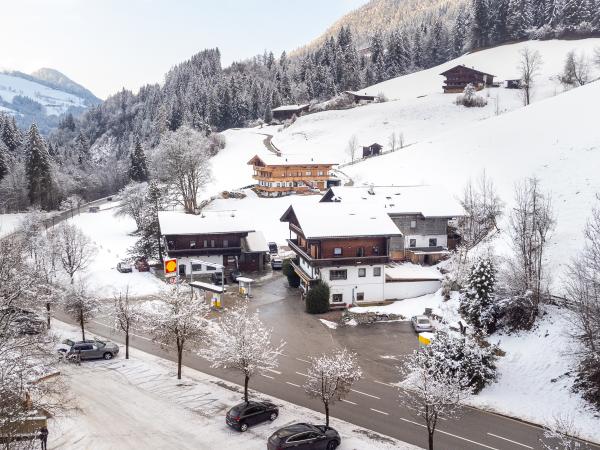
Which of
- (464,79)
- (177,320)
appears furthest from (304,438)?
(464,79)

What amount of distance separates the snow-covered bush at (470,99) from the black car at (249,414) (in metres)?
123

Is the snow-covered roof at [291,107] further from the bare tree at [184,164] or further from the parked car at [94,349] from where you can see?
the parked car at [94,349]

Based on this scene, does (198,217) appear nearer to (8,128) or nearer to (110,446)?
(110,446)

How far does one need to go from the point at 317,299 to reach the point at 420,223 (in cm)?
1855

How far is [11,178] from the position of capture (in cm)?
10756

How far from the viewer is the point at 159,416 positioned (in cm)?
2767

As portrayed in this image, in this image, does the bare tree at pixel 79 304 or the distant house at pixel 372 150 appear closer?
the bare tree at pixel 79 304

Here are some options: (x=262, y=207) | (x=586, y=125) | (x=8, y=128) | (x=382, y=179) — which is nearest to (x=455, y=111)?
(x=382, y=179)

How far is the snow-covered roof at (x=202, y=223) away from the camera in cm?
5816

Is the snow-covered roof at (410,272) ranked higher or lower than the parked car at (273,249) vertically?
lower

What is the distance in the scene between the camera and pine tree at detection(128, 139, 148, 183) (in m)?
121

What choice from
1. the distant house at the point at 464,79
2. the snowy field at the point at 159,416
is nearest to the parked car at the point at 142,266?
the snowy field at the point at 159,416

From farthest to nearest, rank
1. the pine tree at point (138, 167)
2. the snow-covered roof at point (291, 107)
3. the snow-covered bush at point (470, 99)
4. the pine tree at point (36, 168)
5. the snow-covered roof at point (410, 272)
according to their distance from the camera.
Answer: the snow-covered roof at point (291, 107) < the snow-covered bush at point (470, 99) < the pine tree at point (138, 167) < the pine tree at point (36, 168) < the snow-covered roof at point (410, 272)

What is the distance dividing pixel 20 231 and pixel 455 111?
106895 mm
